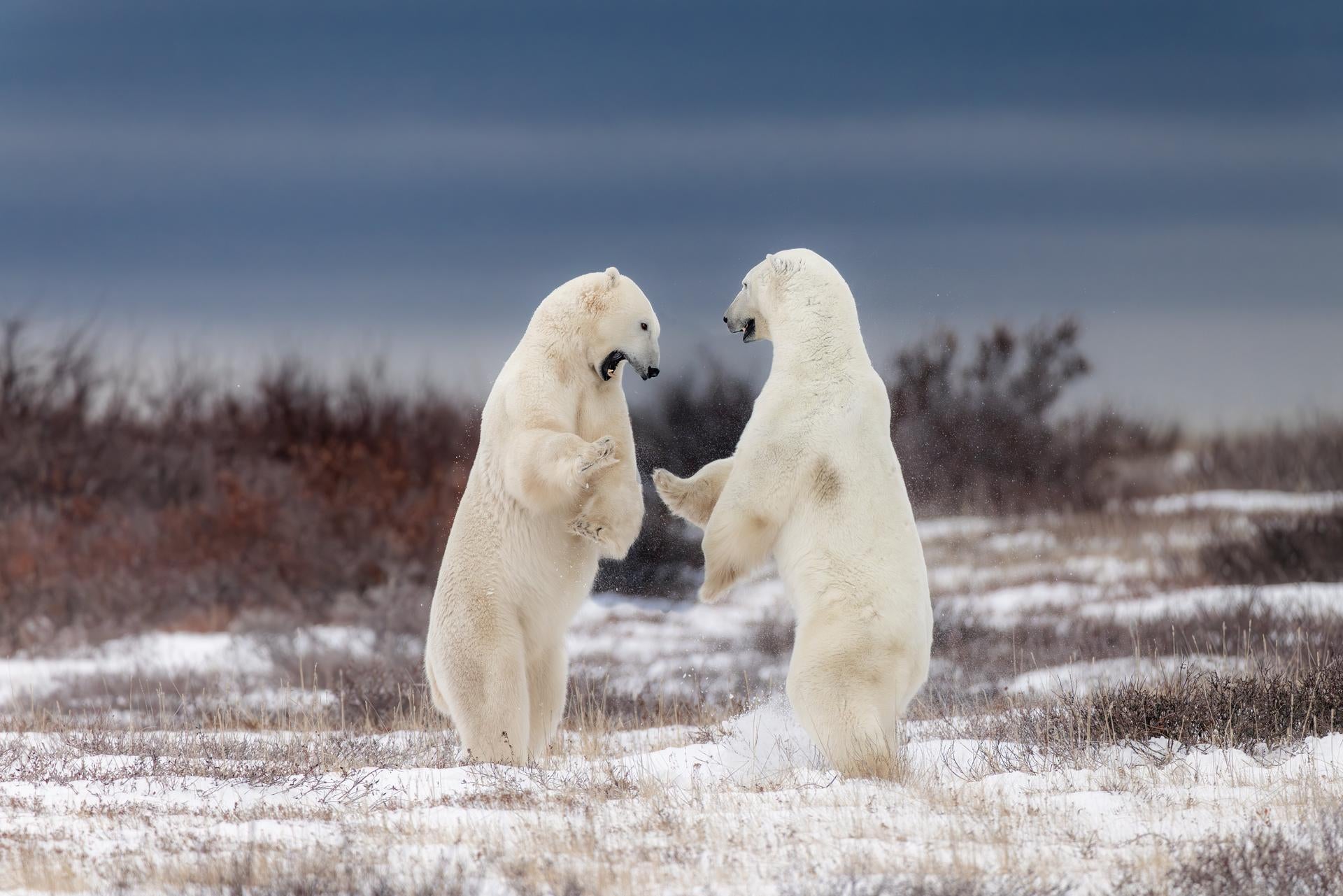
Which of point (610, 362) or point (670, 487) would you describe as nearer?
point (670, 487)

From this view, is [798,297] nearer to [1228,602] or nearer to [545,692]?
[545,692]

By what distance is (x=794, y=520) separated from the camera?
18.9 feet

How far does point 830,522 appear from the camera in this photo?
5656 millimetres

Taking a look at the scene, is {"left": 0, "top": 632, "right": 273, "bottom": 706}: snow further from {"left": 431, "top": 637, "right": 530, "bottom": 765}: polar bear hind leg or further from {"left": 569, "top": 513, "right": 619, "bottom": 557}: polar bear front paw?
{"left": 569, "top": 513, "right": 619, "bottom": 557}: polar bear front paw

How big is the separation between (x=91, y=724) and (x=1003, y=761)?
6.18 meters

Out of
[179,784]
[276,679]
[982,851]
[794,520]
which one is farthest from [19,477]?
[982,851]

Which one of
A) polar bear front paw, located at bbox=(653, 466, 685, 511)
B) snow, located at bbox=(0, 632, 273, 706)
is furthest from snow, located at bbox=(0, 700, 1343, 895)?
snow, located at bbox=(0, 632, 273, 706)

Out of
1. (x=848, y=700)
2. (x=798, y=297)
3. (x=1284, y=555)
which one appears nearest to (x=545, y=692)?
(x=848, y=700)

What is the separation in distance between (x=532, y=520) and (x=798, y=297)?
1500mm

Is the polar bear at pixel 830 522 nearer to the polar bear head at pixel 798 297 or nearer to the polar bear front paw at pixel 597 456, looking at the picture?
the polar bear head at pixel 798 297

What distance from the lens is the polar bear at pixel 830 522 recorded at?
18.1 ft

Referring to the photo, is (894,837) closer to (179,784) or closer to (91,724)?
(179,784)

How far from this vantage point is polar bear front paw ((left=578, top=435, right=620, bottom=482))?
545cm

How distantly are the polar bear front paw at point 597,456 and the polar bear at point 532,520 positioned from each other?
30 cm
